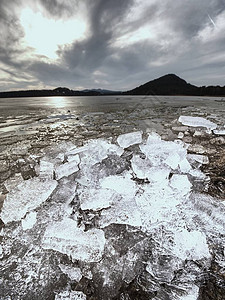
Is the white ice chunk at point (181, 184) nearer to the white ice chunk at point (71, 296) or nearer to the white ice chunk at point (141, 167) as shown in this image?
the white ice chunk at point (141, 167)

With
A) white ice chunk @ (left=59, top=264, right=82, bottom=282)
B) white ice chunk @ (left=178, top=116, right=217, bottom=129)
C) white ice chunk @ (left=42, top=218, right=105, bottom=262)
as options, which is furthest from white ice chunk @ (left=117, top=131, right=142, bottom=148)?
white ice chunk @ (left=178, top=116, right=217, bottom=129)

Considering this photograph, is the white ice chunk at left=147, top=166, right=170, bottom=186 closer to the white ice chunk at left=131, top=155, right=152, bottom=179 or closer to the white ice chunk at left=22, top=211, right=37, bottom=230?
the white ice chunk at left=131, top=155, right=152, bottom=179

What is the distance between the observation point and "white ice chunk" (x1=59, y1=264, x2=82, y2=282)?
947mm

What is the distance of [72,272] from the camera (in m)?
0.97

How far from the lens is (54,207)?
4.78 ft

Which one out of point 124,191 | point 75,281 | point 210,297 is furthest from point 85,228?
point 210,297

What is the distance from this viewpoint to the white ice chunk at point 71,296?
85cm

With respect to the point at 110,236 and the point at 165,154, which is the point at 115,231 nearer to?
the point at 110,236

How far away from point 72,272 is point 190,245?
927 mm

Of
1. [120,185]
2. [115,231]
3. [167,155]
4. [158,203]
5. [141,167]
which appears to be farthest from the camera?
[167,155]

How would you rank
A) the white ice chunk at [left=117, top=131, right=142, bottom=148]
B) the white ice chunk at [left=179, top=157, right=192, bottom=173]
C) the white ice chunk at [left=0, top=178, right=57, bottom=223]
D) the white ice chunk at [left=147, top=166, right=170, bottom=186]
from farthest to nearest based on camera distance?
the white ice chunk at [left=117, top=131, right=142, bottom=148]
the white ice chunk at [left=179, top=157, right=192, bottom=173]
the white ice chunk at [left=147, top=166, right=170, bottom=186]
the white ice chunk at [left=0, top=178, right=57, bottom=223]

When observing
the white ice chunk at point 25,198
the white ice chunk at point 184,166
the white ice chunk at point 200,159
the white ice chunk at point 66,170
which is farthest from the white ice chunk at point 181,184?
the white ice chunk at point 25,198

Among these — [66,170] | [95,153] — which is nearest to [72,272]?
[66,170]

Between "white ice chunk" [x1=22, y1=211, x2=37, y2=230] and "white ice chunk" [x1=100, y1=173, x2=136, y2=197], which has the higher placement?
Answer: "white ice chunk" [x1=100, y1=173, x2=136, y2=197]
